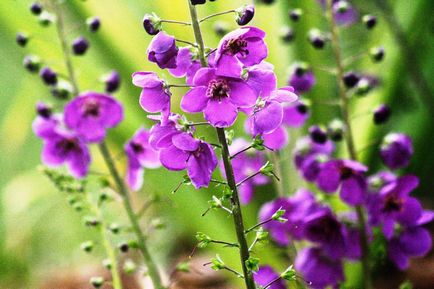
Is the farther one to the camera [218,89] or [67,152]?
[67,152]

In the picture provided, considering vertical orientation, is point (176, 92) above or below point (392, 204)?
above

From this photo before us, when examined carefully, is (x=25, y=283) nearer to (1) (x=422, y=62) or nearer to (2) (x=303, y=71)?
(2) (x=303, y=71)

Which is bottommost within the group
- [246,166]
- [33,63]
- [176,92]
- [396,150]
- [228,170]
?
[228,170]

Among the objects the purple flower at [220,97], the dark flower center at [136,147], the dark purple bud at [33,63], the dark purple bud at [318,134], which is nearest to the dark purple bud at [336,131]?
the dark purple bud at [318,134]

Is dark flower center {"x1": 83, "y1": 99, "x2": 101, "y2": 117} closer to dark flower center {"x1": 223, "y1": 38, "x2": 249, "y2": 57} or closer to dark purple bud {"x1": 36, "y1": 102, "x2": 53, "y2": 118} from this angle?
dark purple bud {"x1": 36, "y1": 102, "x2": 53, "y2": 118}

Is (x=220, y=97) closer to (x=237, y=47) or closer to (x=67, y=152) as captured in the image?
(x=237, y=47)

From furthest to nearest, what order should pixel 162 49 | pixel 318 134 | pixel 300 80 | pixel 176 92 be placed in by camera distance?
pixel 176 92 → pixel 300 80 → pixel 318 134 → pixel 162 49

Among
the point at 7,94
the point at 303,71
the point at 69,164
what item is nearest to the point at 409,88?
the point at 303,71

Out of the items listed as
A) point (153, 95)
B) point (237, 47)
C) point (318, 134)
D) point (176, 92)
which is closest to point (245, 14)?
point (237, 47)
